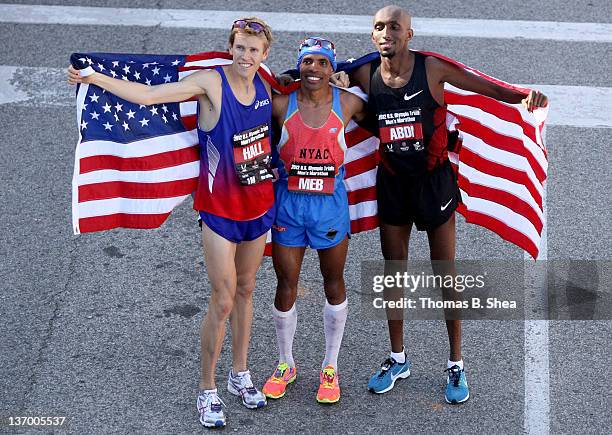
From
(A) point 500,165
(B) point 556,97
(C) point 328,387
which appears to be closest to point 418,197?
(A) point 500,165

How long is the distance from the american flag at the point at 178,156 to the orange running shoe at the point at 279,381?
110 centimetres

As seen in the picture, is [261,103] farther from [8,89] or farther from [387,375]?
[8,89]

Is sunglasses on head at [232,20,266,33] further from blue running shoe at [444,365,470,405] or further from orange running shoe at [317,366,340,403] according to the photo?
blue running shoe at [444,365,470,405]

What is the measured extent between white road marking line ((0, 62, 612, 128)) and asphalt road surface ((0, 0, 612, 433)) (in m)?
0.06

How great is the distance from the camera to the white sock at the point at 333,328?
6.95 metres

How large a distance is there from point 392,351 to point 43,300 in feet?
8.81

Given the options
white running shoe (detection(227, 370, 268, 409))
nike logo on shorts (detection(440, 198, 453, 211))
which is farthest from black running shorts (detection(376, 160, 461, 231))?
white running shoe (detection(227, 370, 268, 409))

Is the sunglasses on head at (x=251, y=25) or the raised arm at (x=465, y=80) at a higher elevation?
the sunglasses on head at (x=251, y=25)

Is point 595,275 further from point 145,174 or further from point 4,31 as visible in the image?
point 4,31

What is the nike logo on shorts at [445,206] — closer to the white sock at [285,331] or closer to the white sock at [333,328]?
the white sock at [333,328]

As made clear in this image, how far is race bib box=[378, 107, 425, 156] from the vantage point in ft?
21.6

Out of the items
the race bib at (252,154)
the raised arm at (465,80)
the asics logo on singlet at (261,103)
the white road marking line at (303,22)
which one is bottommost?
the race bib at (252,154)

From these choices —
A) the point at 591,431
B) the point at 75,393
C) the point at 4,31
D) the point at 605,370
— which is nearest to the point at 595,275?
the point at 605,370

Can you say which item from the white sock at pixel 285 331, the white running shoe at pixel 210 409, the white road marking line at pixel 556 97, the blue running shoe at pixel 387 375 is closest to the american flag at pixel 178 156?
the white sock at pixel 285 331
